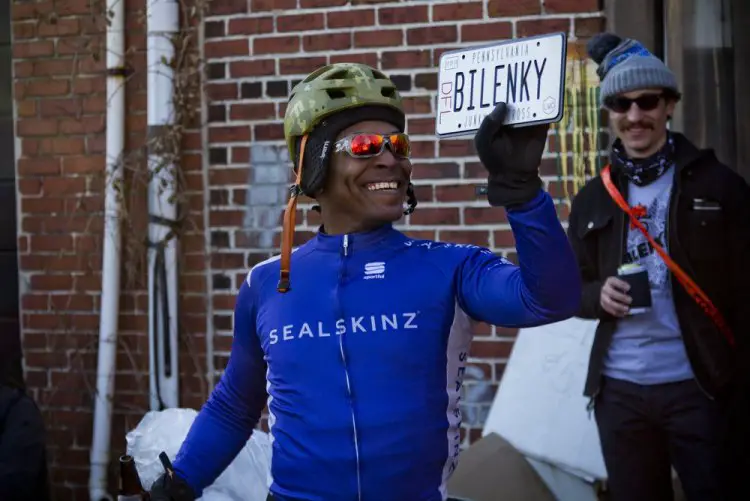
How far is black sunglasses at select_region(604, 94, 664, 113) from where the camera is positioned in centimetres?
370

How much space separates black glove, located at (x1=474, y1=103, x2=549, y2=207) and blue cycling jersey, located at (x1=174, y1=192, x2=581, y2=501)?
0.22 feet

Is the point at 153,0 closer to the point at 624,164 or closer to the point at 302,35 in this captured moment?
the point at 302,35

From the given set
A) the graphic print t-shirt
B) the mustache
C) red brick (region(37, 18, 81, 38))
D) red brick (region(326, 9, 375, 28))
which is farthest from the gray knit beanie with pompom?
red brick (region(37, 18, 81, 38))

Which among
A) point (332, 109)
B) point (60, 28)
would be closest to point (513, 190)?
point (332, 109)

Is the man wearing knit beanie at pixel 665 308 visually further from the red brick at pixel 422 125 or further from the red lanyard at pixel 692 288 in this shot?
the red brick at pixel 422 125

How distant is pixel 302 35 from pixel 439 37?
65 centimetres

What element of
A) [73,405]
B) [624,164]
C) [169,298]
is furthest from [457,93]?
[73,405]

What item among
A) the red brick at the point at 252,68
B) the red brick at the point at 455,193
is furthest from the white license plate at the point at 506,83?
the red brick at the point at 252,68

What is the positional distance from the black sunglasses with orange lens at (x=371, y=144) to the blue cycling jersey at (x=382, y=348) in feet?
0.63

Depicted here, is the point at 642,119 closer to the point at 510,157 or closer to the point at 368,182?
the point at 368,182

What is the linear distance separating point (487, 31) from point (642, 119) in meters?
1.21

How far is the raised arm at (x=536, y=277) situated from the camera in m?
2.12

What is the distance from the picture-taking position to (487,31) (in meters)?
4.70

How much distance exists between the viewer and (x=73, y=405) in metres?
5.30
